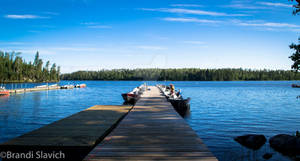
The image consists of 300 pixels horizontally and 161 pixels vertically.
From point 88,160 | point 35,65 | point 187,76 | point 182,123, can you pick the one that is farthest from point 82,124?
point 187,76

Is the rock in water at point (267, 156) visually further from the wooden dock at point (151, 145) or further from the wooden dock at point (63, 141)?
the wooden dock at point (63, 141)

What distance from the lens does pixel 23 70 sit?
381 feet

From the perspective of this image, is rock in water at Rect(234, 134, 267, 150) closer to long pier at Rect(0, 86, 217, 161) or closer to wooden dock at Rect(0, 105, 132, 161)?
long pier at Rect(0, 86, 217, 161)

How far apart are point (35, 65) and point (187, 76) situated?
10700 cm


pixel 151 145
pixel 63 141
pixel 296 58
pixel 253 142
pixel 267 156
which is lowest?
pixel 267 156

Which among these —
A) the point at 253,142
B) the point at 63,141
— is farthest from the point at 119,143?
the point at 253,142

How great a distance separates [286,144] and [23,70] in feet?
413

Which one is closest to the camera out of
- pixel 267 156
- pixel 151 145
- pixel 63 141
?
pixel 151 145

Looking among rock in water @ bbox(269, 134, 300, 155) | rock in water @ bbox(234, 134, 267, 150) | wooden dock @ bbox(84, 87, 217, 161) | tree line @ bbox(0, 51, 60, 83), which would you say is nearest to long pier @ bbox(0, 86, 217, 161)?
wooden dock @ bbox(84, 87, 217, 161)

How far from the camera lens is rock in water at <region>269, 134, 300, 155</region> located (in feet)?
32.9

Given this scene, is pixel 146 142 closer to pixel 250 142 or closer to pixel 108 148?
pixel 108 148

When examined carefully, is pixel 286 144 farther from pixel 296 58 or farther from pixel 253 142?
pixel 296 58

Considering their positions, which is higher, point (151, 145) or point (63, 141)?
point (151, 145)

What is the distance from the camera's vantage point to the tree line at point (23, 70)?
337ft
